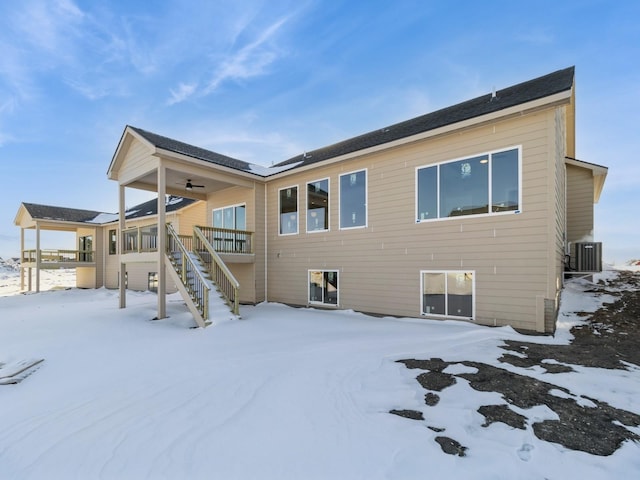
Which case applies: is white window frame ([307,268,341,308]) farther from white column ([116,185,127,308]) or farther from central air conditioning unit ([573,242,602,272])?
central air conditioning unit ([573,242,602,272])

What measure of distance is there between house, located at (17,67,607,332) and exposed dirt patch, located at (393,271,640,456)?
118cm

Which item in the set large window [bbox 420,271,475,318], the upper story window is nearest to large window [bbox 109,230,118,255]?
the upper story window

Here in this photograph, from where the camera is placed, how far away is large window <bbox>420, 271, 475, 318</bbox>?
768cm

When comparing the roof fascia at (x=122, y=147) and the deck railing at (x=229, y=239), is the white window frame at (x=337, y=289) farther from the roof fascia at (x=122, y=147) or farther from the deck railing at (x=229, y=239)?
the roof fascia at (x=122, y=147)

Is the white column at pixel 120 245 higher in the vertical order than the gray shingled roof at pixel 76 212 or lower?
lower

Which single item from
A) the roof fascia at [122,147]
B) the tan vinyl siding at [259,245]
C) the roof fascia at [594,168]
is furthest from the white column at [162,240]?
the roof fascia at [594,168]

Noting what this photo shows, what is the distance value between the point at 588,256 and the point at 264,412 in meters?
11.4

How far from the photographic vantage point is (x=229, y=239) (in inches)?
455

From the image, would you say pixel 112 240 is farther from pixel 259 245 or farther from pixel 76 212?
pixel 259 245

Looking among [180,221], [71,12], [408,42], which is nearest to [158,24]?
[71,12]

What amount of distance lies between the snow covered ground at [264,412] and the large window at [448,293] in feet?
3.75

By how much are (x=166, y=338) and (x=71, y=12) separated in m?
12.0

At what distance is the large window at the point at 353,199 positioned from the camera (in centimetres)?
966

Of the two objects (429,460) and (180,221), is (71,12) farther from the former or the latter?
(429,460)
